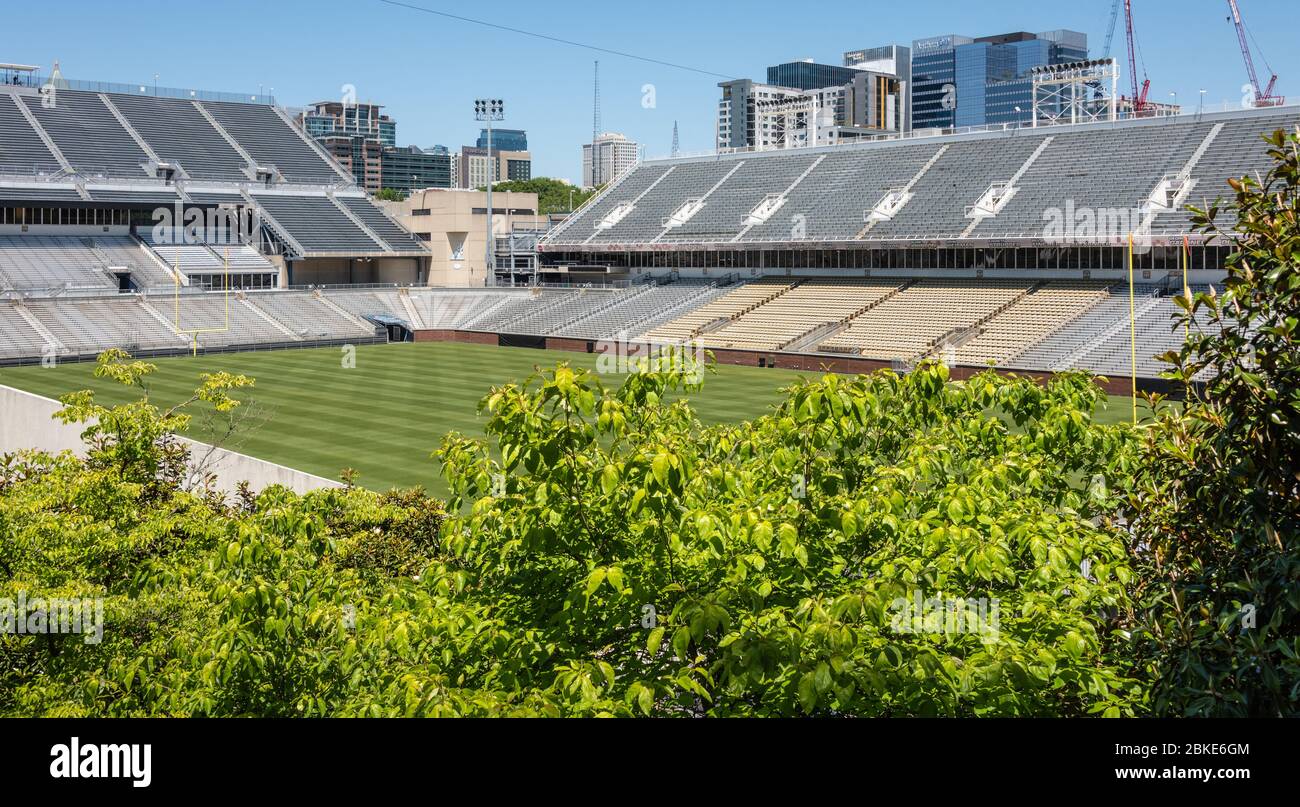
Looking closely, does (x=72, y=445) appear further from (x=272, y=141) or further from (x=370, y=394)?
(x=272, y=141)

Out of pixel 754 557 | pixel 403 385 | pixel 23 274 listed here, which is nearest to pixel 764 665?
pixel 754 557

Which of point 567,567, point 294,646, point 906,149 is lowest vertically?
point 294,646

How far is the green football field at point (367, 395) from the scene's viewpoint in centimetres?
3553

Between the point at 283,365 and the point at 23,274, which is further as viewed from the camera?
the point at 23,274

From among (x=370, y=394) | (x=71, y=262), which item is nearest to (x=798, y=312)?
(x=370, y=394)

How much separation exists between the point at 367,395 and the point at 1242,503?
1753 inches

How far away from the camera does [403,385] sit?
175ft

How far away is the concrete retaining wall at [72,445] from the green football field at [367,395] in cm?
124

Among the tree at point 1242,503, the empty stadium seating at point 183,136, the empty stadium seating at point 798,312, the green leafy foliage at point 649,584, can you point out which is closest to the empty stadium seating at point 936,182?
the empty stadium seating at point 798,312

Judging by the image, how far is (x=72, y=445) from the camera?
33438 mm

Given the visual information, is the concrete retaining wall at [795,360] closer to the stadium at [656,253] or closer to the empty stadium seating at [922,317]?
the stadium at [656,253]
